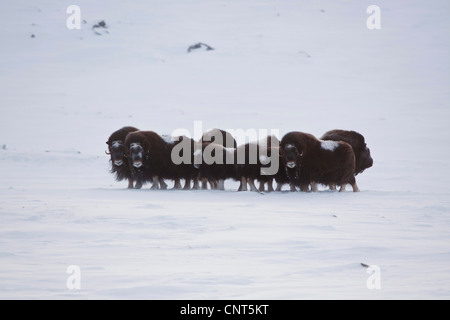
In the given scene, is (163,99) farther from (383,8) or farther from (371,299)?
(371,299)

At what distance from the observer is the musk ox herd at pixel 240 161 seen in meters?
12.9

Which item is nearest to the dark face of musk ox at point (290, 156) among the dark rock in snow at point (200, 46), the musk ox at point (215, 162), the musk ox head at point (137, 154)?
the musk ox at point (215, 162)

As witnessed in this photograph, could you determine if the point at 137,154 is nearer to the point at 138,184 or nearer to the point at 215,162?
the point at 138,184

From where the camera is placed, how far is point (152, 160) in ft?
44.1

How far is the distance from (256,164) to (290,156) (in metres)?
0.57

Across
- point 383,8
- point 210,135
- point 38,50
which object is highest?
point 383,8

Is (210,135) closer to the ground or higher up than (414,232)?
higher up

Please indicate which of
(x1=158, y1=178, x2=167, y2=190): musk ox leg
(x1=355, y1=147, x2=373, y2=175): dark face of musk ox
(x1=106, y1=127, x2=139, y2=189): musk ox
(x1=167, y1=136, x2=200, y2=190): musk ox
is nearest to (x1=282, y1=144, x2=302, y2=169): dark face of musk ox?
(x1=167, y1=136, x2=200, y2=190): musk ox

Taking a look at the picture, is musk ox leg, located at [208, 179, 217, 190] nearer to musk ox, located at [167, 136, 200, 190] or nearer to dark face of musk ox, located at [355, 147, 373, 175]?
musk ox, located at [167, 136, 200, 190]

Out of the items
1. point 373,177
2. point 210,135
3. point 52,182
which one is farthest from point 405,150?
point 52,182

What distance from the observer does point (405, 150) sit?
73.1 ft

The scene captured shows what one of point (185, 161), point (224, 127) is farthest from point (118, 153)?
point (224, 127)

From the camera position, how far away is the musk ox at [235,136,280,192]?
42.2ft
